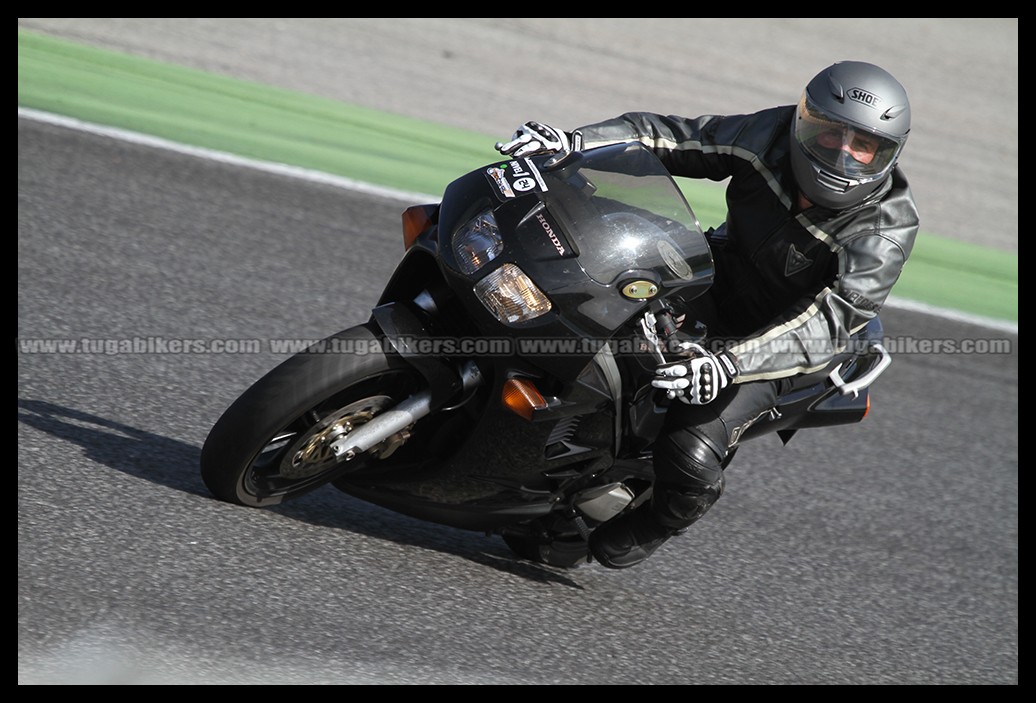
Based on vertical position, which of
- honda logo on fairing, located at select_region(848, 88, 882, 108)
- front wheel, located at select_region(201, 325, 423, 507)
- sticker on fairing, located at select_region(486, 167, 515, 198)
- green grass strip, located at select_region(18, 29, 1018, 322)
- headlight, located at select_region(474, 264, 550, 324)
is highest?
honda logo on fairing, located at select_region(848, 88, 882, 108)

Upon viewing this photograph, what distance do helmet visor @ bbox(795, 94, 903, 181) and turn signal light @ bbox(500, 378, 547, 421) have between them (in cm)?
108

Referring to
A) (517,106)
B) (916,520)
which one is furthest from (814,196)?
(517,106)

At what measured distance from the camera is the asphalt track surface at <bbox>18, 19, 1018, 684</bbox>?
3174 mm

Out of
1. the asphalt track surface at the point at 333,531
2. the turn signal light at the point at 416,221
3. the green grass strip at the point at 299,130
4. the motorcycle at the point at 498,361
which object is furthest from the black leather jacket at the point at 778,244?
the green grass strip at the point at 299,130

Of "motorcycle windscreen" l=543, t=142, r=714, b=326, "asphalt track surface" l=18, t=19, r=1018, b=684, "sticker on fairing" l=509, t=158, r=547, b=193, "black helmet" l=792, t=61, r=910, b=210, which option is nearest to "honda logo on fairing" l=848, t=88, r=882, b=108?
"black helmet" l=792, t=61, r=910, b=210

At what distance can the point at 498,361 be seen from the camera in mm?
3422

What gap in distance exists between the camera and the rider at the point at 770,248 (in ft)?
11.6

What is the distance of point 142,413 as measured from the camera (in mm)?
4266

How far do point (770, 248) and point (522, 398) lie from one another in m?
1.00

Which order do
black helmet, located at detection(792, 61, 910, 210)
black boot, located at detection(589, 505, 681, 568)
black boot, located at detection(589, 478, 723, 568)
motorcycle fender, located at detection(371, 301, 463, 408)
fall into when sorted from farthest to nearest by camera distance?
1. black boot, located at detection(589, 505, 681, 568)
2. black boot, located at detection(589, 478, 723, 568)
3. black helmet, located at detection(792, 61, 910, 210)
4. motorcycle fender, located at detection(371, 301, 463, 408)

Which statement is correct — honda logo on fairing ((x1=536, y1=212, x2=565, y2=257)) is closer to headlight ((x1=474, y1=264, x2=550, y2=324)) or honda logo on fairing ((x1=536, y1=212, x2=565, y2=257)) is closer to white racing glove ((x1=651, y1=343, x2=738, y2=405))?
headlight ((x1=474, y1=264, x2=550, y2=324))

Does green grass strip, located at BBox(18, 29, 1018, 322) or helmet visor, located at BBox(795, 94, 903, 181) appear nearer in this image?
helmet visor, located at BBox(795, 94, 903, 181)

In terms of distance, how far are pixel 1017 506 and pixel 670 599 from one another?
2.28 m

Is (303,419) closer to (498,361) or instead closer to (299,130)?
(498,361)
